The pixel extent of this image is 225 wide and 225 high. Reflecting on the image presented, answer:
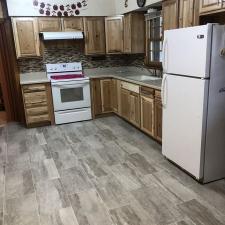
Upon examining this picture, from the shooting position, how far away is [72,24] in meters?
4.52

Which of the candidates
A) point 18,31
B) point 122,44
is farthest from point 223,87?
point 18,31

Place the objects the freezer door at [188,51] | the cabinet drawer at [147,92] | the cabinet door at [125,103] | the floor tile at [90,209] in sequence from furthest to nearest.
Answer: the cabinet door at [125,103]
the cabinet drawer at [147,92]
the freezer door at [188,51]
the floor tile at [90,209]

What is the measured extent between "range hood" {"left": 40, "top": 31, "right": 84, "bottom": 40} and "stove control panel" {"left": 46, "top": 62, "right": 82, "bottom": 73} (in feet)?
2.00

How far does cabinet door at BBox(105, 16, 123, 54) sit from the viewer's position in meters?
4.60

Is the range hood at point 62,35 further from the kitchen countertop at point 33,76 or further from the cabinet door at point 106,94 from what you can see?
the cabinet door at point 106,94

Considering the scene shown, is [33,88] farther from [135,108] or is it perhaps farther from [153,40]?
[153,40]

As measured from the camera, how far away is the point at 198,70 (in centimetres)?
223

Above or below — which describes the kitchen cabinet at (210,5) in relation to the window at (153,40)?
above

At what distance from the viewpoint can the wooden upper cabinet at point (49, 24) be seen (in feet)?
14.2

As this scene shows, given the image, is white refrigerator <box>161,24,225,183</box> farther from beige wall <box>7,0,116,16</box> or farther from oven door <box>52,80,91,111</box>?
beige wall <box>7,0,116,16</box>

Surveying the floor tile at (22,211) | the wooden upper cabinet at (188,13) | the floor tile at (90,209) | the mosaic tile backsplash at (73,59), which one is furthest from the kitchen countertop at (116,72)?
the floor tile at (22,211)

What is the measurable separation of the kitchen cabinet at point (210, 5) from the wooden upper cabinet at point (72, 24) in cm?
261

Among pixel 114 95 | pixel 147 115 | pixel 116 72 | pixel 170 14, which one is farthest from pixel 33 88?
pixel 170 14

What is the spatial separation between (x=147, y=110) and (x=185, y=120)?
3.63 feet
